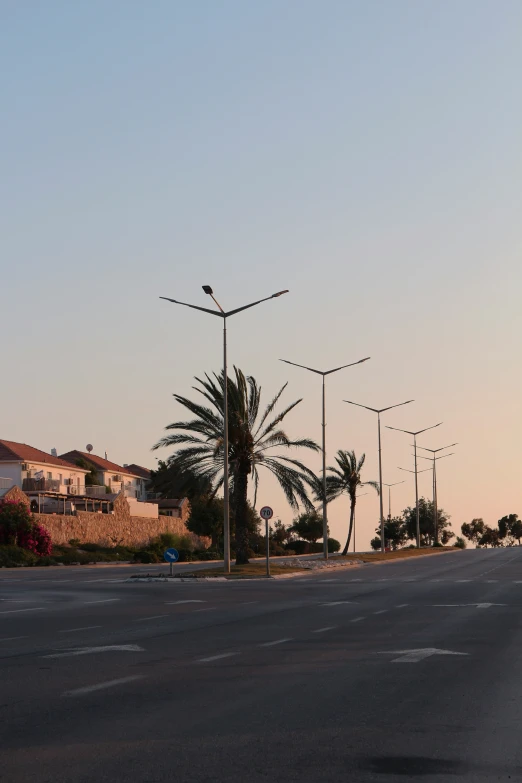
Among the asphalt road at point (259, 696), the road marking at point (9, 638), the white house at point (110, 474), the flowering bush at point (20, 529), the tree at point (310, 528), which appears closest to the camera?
the asphalt road at point (259, 696)

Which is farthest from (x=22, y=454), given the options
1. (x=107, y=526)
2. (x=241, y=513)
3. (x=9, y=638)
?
(x=9, y=638)

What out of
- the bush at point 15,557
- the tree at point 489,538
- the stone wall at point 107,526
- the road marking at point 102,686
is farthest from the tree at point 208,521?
the tree at point 489,538

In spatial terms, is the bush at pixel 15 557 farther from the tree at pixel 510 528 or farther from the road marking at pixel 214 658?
the tree at pixel 510 528

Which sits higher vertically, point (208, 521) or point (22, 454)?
point (22, 454)

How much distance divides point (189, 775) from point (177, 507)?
106509 mm

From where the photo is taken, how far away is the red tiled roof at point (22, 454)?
8419cm

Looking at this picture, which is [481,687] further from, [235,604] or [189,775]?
[235,604]

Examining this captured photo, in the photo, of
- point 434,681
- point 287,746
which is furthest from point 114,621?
point 287,746

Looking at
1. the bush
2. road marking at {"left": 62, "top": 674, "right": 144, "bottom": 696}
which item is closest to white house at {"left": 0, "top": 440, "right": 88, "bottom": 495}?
the bush

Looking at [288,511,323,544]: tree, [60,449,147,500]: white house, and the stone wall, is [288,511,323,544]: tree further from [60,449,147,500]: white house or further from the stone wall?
the stone wall

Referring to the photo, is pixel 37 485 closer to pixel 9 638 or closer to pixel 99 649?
pixel 9 638

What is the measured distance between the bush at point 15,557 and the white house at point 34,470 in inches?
795

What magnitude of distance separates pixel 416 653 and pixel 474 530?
174 metres

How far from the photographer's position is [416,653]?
14266 millimetres
